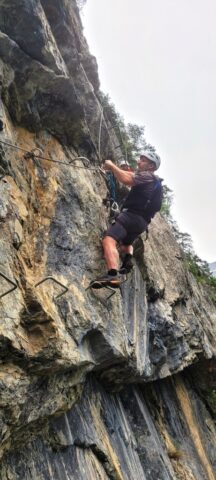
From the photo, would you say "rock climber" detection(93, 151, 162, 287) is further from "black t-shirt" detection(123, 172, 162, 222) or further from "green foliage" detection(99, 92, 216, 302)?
"green foliage" detection(99, 92, 216, 302)

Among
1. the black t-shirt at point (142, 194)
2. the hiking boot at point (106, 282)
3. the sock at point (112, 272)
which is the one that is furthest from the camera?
the black t-shirt at point (142, 194)

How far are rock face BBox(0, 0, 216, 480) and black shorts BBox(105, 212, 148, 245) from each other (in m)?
0.29

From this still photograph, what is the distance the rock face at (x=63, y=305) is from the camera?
503cm

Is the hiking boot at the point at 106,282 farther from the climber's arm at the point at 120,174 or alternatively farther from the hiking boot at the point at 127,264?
the climber's arm at the point at 120,174

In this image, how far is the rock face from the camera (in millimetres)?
5031

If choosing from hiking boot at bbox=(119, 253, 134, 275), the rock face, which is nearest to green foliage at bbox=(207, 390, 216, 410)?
the rock face

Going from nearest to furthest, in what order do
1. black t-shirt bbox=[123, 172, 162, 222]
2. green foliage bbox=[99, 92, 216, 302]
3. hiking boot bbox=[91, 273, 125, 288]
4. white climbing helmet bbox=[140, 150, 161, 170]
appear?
hiking boot bbox=[91, 273, 125, 288]
black t-shirt bbox=[123, 172, 162, 222]
white climbing helmet bbox=[140, 150, 161, 170]
green foliage bbox=[99, 92, 216, 302]

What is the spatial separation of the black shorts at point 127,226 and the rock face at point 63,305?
11.6 inches

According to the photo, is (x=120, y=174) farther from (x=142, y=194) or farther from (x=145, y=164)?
(x=145, y=164)

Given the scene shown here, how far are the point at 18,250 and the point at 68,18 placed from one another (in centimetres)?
623

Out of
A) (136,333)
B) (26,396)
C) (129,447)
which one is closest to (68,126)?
(136,333)

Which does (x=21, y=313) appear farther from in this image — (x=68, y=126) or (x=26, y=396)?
(x=68, y=126)

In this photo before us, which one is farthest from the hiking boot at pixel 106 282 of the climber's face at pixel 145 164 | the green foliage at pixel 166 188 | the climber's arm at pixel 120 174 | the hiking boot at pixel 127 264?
the green foliage at pixel 166 188

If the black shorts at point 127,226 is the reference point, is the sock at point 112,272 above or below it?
below
